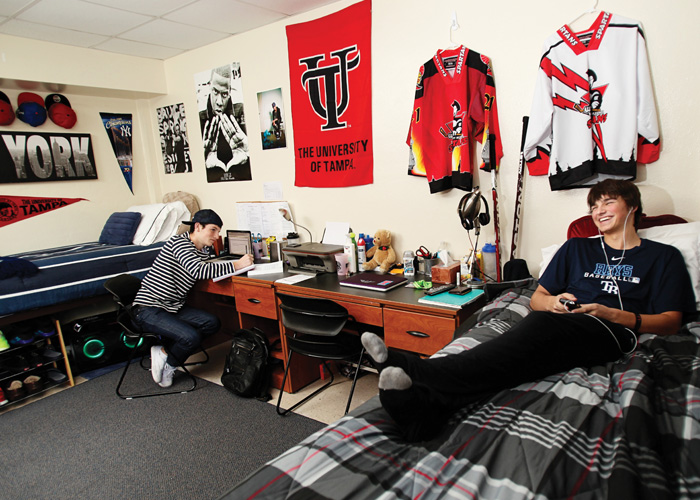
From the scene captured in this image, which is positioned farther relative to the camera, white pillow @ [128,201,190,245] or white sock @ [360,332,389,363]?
white pillow @ [128,201,190,245]

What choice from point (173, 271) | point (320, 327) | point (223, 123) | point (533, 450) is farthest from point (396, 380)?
point (223, 123)

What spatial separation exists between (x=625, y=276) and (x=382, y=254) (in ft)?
4.27

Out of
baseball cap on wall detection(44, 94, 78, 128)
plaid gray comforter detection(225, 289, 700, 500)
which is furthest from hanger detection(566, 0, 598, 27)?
baseball cap on wall detection(44, 94, 78, 128)

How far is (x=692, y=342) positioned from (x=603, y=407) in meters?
0.49

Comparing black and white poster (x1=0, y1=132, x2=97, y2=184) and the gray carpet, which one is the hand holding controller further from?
black and white poster (x1=0, y1=132, x2=97, y2=184)

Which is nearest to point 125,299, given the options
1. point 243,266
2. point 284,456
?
point 243,266

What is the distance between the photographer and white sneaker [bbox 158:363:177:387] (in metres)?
2.81

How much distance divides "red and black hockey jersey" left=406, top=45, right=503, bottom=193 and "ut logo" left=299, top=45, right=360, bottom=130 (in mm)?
539

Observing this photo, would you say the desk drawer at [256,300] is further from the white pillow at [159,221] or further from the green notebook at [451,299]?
the white pillow at [159,221]

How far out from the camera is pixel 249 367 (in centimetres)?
259

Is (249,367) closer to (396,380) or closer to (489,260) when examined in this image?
(489,260)

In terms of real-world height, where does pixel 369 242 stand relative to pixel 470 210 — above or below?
below

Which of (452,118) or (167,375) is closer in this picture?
(452,118)

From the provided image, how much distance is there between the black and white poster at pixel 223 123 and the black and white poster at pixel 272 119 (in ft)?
0.67
